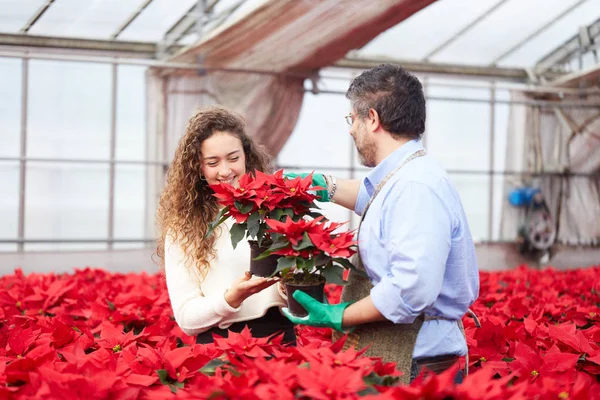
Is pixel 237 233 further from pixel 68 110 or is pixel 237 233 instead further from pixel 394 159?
pixel 68 110

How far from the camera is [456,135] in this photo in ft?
32.5

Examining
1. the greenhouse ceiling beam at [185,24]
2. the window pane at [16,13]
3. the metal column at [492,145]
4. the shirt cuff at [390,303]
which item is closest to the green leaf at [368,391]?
the shirt cuff at [390,303]

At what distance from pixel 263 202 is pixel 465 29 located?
7.69 meters

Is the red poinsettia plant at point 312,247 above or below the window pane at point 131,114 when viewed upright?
below

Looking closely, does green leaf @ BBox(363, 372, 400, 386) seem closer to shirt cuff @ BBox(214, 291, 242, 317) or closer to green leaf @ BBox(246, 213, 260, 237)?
green leaf @ BBox(246, 213, 260, 237)

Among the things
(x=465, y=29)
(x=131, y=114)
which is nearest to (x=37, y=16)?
Result: (x=131, y=114)

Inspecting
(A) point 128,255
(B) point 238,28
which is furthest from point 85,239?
(B) point 238,28

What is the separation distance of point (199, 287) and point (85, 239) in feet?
20.9

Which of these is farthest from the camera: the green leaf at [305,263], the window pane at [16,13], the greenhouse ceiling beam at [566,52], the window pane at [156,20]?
the greenhouse ceiling beam at [566,52]

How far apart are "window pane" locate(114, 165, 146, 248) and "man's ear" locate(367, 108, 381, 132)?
693cm

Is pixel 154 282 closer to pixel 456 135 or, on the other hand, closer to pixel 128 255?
pixel 128 255

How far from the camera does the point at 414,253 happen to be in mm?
1435

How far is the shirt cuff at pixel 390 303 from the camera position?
1.45m

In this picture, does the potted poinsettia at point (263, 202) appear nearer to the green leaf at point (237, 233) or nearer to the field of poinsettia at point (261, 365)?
the green leaf at point (237, 233)
